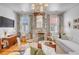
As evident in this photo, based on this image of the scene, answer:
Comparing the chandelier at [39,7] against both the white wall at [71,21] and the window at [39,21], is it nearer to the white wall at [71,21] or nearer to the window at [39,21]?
the window at [39,21]

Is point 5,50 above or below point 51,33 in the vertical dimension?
below

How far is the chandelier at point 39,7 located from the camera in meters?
2.33

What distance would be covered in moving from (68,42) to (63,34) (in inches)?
6.2

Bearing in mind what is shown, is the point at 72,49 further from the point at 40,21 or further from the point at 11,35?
the point at 11,35

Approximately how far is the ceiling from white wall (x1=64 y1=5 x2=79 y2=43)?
69 millimetres

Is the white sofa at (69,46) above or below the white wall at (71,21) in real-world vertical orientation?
below

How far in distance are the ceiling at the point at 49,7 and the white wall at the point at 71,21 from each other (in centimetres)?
7

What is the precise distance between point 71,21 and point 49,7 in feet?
1.42

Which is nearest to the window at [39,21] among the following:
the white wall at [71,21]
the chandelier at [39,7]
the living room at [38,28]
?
the living room at [38,28]

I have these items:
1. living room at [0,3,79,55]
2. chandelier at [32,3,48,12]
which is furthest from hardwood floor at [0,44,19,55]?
chandelier at [32,3,48,12]

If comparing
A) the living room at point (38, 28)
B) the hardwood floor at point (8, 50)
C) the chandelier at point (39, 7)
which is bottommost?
the hardwood floor at point (8, 50)

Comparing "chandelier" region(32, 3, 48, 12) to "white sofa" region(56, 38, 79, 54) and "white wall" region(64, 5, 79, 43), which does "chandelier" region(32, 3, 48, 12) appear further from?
"white sofa" region(56, 38, 79, 54)

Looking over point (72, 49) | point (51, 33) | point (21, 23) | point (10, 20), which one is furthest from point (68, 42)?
point (10, 20)

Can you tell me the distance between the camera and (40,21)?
2.39m
